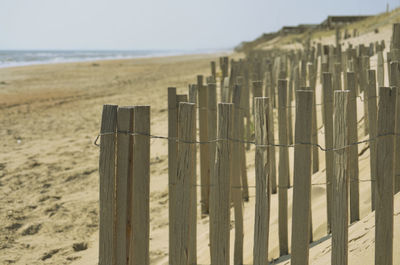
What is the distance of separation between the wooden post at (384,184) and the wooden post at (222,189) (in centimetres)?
70

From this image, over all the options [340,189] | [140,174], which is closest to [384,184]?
[340,189]

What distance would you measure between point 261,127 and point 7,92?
14.5 metres

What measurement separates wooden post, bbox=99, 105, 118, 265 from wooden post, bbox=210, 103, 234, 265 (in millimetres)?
508

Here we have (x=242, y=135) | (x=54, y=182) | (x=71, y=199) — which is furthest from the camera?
(x=54, y=182)

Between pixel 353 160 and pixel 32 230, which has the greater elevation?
pixel 353 160

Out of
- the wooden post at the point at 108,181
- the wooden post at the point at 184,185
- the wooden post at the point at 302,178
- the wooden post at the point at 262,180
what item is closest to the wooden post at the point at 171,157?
the wooden post at the point at 184,185

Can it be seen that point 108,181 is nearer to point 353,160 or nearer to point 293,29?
point 353,160

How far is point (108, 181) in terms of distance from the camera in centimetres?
228

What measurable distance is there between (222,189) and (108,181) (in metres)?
0.56

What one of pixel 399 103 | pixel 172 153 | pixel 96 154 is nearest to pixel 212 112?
pixel 172 153

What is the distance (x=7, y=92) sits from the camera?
15.1 meters

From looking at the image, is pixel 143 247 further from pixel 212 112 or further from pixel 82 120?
pixel 82 120

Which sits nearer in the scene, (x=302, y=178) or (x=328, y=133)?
(x=302, y=178)

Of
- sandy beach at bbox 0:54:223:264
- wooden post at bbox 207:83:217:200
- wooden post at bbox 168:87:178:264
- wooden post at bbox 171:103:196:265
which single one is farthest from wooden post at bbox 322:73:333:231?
sandy beach at bbox 0:54:223:264
